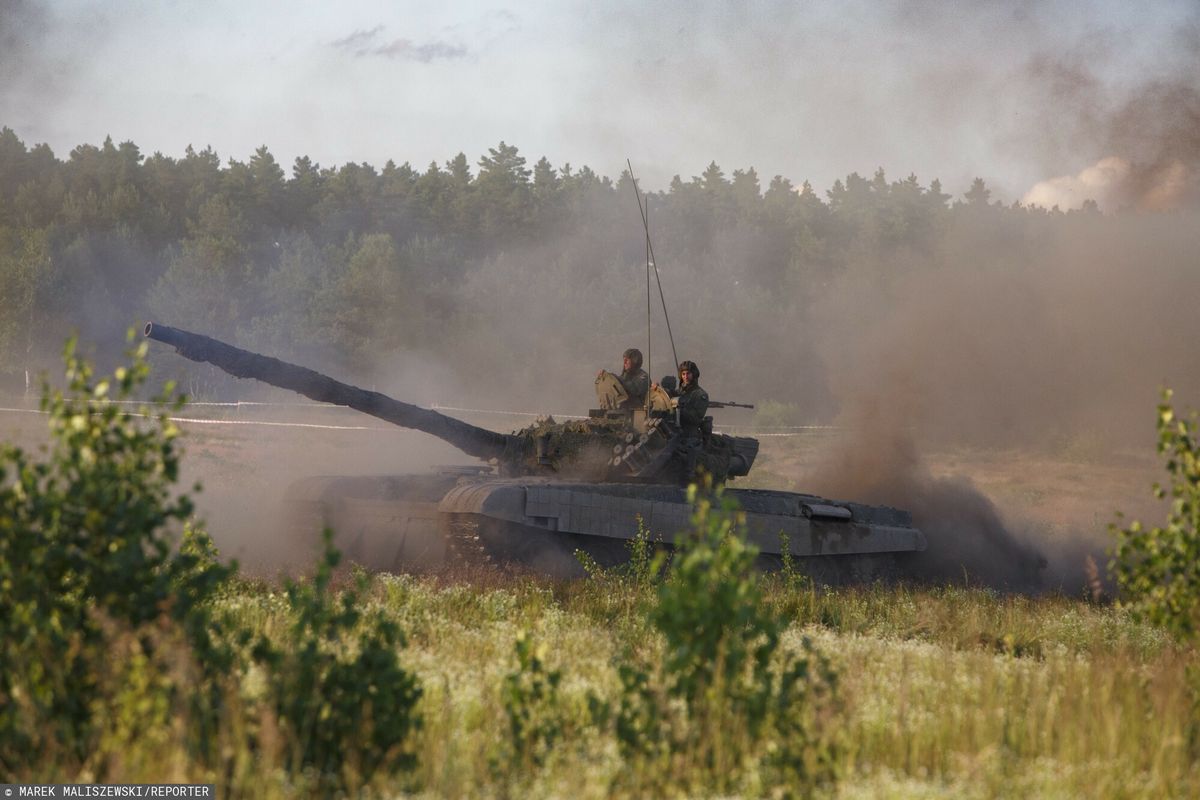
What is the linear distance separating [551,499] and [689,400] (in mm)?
2705

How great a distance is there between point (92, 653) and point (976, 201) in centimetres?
7658

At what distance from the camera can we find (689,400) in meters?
16.9

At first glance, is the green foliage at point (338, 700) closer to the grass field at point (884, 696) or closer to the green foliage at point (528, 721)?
the grass field at point (884, 696)

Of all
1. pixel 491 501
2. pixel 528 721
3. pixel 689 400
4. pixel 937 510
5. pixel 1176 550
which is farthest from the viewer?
pixel 937 510

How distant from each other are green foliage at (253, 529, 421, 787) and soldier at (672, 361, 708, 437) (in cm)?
1053

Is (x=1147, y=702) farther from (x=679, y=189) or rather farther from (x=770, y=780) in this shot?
(x=679, y=189)

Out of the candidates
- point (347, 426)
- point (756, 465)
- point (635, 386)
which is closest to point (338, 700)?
point (635, 386)

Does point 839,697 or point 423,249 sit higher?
point 423,249

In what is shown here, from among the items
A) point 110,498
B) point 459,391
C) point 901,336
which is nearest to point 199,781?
point 110,498

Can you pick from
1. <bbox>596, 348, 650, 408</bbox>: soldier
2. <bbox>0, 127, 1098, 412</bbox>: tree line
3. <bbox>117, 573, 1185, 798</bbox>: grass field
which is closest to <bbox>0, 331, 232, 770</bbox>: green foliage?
<bbox>117, 573, 1185, 798</bbox>: grass field

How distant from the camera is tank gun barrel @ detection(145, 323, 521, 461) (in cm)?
1352

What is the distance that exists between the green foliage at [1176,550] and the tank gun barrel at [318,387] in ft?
27.9

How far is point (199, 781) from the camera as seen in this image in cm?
562

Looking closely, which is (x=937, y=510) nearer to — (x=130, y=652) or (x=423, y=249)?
(x=130, y=652)
